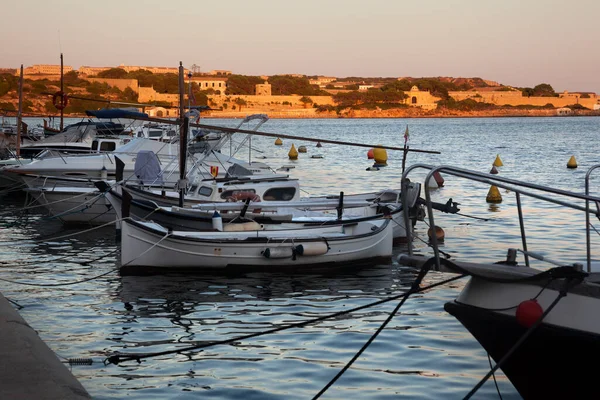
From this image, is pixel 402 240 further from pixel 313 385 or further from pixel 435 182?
pixel 435 182

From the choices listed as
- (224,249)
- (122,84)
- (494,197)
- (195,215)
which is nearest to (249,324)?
(224,249)

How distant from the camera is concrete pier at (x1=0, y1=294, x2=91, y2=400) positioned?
714 cm

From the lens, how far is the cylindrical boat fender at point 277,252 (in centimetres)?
1554

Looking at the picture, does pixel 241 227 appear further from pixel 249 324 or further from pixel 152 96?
pixel 152 96

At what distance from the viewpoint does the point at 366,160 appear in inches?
2213

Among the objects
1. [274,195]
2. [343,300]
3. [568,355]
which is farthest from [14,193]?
[568,355]

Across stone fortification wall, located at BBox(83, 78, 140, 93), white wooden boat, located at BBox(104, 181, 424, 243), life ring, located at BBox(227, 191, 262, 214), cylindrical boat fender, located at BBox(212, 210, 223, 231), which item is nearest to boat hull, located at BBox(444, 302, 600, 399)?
white wooden boat, located at BBox(104, 181, 424, 243)

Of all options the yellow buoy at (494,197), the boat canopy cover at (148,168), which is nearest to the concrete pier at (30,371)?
the boat canopy cover at (148,168)

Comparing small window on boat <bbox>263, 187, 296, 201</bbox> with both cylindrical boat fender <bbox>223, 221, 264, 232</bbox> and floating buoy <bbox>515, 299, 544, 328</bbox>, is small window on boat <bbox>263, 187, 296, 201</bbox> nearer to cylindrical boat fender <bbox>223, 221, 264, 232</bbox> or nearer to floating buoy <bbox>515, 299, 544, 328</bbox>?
cylindrical boat fender <bbox>223, 221, 264, 232</bbox>

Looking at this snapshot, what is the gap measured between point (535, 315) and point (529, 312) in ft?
0.18

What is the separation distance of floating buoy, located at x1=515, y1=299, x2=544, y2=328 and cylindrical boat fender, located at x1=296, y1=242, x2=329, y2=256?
846 centimetres

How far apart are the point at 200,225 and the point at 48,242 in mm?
4779

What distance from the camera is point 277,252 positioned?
51.1 feet

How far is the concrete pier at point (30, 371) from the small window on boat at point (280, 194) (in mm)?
10292
